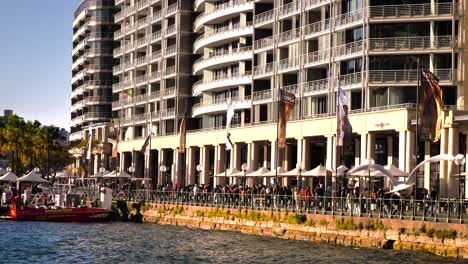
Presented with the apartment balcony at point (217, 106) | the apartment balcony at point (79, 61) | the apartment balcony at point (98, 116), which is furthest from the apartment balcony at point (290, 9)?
the apartment balcony at point (79, 61)

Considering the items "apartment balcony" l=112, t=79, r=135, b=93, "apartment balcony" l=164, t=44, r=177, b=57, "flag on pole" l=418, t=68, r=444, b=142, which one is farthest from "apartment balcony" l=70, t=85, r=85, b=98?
"flag on pole" l=418, t=68, r=444, b=142

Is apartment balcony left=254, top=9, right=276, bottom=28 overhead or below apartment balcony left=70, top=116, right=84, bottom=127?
overhead

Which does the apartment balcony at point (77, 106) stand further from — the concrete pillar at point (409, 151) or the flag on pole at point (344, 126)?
the flag on pole at point (344, 126)

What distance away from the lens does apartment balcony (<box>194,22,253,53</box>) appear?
12225cm

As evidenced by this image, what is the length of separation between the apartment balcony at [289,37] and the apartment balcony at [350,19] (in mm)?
7976

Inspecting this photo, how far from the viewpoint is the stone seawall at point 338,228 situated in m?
55.0

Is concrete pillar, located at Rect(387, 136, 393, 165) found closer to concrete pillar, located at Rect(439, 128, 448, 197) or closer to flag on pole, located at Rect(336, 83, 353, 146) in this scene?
concrete pillar, located at Rect(439, 128, 448, 197)

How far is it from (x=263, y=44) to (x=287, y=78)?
21.7 ft

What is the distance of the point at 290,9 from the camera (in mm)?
110688

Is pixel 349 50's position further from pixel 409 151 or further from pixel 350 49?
pixel 409 151

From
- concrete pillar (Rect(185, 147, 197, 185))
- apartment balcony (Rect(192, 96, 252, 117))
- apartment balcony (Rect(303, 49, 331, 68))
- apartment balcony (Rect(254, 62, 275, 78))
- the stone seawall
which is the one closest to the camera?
the stone seawall

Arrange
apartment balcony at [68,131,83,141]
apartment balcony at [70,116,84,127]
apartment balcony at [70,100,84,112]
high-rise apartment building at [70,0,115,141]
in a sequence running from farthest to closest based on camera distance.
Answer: apartment balcony at [70,100,84,112], apartment balcony at [70,116,84,127], apartment balcony at [68,131,83,141], high-rise apartment building at [70,0,115,141]

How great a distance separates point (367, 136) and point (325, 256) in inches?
1406

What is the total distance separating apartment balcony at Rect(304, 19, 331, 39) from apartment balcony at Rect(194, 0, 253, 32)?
50.0ft
